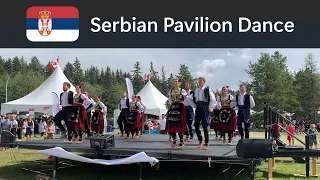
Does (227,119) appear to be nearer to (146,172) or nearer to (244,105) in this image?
(244,105)

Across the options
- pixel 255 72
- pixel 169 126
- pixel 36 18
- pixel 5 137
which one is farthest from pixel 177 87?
pixel 255 72

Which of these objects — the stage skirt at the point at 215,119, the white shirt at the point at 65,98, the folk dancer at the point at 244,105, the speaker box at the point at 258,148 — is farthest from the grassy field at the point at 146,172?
the speaker box at the point at 258,148

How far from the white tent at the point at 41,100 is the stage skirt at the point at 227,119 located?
64.4ft

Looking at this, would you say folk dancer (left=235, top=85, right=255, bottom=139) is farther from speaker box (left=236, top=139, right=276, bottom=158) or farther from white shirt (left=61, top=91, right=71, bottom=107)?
white shirt (left=61, top=91, right=71, bottom=107)

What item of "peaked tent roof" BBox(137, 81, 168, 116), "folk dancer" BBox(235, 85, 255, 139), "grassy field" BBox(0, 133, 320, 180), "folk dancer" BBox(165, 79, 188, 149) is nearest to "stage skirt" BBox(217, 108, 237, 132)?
"folk dancer" BBox(235, 85, 255, 139)

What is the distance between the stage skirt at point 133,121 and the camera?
13.5m

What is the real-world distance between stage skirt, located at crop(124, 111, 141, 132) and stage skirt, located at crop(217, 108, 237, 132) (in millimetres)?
Answer: 3207

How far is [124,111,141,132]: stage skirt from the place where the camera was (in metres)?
13.5

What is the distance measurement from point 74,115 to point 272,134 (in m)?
5.35

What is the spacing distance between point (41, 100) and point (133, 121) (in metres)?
17.9

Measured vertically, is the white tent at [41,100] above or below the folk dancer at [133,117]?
above

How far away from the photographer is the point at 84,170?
37.3 feet

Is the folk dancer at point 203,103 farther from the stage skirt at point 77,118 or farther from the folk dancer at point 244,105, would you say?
the stage skirt at point 77,118

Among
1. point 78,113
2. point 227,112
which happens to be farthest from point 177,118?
point 78,113
